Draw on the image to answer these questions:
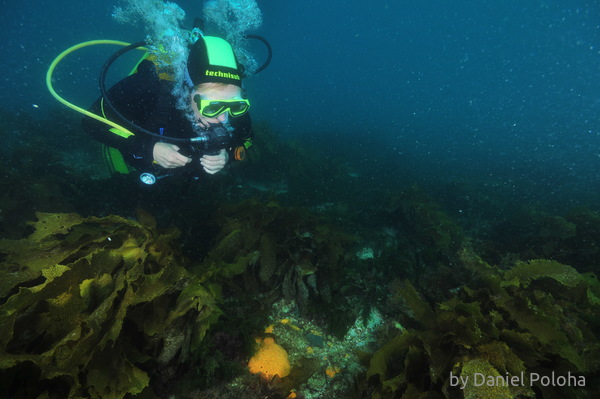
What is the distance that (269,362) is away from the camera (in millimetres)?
2168

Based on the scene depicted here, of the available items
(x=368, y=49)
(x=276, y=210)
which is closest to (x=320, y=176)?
(x=276, y=210)

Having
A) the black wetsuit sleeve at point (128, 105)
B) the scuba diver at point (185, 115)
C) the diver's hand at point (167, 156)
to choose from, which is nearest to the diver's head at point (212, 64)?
the scuba diver at point (185, 115)

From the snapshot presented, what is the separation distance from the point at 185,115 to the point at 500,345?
4.08 meters

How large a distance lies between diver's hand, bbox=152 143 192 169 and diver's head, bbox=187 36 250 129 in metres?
0.51

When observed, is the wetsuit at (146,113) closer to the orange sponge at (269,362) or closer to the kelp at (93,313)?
the kelp at (93,313)

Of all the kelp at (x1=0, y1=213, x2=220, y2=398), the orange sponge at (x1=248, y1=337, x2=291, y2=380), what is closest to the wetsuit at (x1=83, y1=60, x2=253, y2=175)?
the kelp at (x1=0, y1=213, x2=220, y2=398)

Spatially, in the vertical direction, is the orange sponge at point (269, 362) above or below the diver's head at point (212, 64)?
below

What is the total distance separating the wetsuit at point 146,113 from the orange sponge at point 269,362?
93.7 inches

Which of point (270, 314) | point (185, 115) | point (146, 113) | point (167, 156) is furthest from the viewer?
point (146, 113)

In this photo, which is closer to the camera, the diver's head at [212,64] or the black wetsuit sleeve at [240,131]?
the diver's head at [212,64]

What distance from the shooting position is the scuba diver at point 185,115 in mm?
3123

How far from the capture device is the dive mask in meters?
3.10

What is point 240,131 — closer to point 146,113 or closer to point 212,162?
point 212,162

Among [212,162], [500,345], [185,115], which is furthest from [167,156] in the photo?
[500,345]
